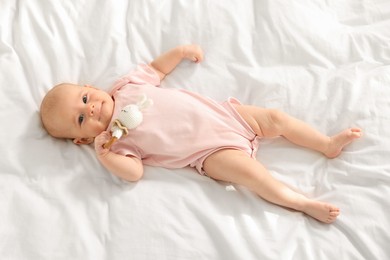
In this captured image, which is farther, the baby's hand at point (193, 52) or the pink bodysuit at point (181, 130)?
the baby's hand at point (193, 52)

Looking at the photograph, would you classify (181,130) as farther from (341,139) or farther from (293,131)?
(341,139)

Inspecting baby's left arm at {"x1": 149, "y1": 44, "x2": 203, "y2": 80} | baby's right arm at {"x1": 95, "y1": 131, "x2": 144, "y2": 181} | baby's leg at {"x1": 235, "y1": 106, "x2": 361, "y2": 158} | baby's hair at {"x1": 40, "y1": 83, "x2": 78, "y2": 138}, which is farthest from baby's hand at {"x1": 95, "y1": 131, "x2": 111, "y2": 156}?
baby's leg at {"x1": 235, "y1": 106, "x2": 361, "y2": 158}

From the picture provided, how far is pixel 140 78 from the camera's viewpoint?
1.39 metres

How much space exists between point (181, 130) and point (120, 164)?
0.21 metres

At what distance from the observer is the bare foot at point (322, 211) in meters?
1.10

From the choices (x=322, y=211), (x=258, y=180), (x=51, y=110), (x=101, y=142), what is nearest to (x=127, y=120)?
(x=101, y=142)

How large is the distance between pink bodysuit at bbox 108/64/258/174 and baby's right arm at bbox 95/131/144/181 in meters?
0.04

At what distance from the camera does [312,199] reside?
3.86 ft

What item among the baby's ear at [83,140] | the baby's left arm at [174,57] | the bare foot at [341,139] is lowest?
the baby's ear at [83,140]

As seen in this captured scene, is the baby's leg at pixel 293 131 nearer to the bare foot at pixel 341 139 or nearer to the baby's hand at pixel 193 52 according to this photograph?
the bare foot at pixel 341 139

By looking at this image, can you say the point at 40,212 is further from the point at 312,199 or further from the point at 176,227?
the point at 312,199

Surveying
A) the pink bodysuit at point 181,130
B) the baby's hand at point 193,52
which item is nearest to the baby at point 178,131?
the pink bodysuit at point 181,130

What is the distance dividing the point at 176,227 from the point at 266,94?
1.66 feet

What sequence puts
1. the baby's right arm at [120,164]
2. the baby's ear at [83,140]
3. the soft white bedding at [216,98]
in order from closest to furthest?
the soft white bedding at [216,98] → the baby's right arm at [120,164] → the baby's ear at [83,140]
